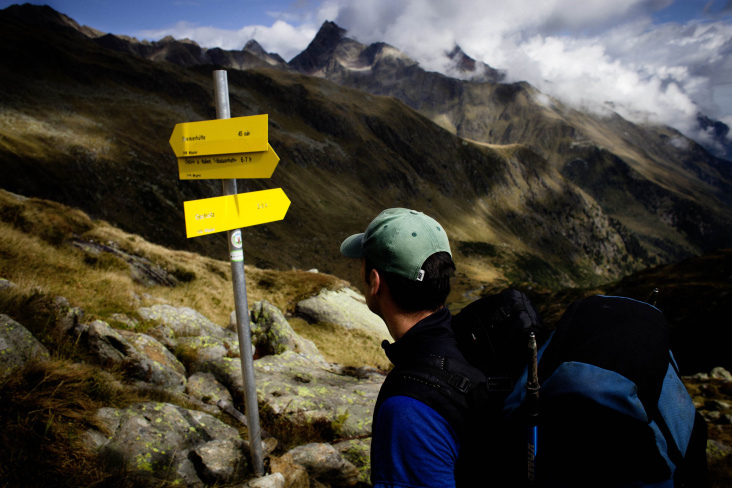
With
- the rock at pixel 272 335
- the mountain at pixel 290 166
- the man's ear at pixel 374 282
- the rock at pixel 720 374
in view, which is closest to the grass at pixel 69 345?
the rock at pixel 272 335

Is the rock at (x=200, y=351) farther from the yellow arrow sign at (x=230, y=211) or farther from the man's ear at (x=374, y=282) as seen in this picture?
the man's ear at (x=374, y=282)

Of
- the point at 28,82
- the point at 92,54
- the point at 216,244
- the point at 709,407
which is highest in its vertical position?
the point at 92,54

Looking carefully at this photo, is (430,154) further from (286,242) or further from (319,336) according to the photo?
(319,336)

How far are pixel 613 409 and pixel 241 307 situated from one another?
3.59m

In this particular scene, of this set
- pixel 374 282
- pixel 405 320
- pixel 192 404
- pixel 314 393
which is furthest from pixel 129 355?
pixel 405 320

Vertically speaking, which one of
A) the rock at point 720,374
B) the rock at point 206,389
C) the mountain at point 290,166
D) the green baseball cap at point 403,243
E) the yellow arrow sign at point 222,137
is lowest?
the rock at point 720,374

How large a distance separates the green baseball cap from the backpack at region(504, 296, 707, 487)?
1012 mm

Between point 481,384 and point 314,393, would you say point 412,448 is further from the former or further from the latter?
point 314,393

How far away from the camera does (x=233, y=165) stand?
3.73 meters

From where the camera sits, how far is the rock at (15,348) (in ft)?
13.2

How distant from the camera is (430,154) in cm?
13600

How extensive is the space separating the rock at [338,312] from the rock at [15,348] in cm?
1349

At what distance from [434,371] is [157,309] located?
9135mm

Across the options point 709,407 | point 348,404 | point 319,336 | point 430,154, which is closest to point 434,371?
point 348,404
